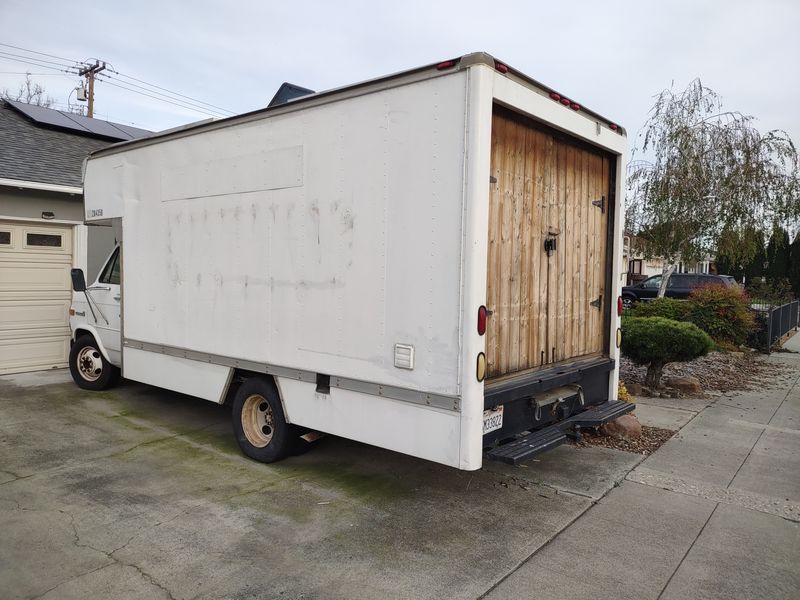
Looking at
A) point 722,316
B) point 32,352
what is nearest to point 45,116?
point 32,352

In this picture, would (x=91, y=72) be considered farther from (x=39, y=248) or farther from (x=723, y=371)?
(x=723, y=371)

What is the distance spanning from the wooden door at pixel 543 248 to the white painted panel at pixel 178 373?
8.08 ft

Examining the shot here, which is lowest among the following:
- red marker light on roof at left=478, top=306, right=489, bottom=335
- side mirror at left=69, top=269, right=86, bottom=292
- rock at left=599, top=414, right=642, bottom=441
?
rock at left=599, top=414, right=642, bottom=441

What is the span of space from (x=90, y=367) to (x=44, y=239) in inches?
102

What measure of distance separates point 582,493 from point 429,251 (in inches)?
91.3

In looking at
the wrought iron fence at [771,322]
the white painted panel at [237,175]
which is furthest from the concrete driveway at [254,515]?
the wrought iron fence at [771,322]

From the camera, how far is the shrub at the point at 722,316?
1212 cm

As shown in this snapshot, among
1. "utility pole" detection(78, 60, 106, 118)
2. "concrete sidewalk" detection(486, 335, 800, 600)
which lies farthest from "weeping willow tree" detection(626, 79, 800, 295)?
"utility pole" detection(78, 60, 106, 118)

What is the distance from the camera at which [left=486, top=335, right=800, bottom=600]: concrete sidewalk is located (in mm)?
3330

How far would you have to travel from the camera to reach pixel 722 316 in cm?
1220

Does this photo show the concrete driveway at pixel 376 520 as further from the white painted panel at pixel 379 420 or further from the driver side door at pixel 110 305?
the driver side door at pixel 110 305

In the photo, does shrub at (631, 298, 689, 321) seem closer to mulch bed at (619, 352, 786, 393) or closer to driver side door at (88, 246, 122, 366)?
mulch bed at (619, 352, 786, 393)

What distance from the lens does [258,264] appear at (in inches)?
193

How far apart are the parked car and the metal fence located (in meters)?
2.00
